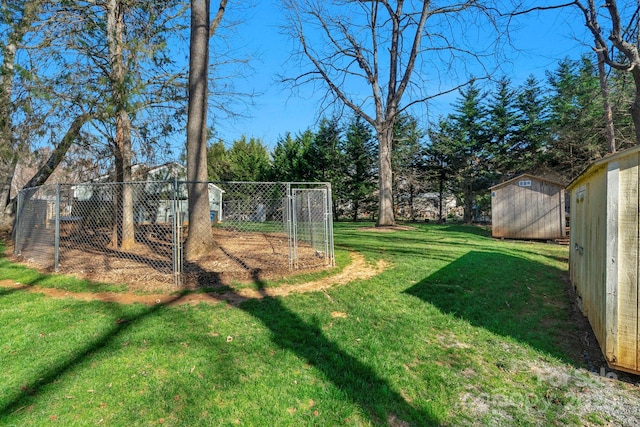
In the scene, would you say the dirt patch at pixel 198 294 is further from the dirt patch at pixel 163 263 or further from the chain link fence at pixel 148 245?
the chain link fence at pixel 148 245

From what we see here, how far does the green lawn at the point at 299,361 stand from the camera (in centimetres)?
225

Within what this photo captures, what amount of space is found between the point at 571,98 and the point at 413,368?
22.9 metres

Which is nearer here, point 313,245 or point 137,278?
point 137,278

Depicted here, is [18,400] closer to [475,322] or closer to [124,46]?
[475,322]

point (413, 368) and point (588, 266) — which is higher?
point (588, 266)

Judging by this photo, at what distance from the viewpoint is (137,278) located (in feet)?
18.1

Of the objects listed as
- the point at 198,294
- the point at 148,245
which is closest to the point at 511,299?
the point at 198,294

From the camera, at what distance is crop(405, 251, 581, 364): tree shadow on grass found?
360 centimetres

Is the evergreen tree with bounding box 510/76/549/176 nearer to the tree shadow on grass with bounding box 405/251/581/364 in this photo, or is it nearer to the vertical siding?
the tree shadow on grass with bounding box 405/251/581/364

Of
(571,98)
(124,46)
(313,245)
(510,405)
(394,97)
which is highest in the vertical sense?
(571,98)

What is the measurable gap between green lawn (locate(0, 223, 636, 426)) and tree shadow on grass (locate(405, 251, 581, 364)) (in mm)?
33

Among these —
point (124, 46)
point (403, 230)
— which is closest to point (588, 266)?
point (124, 46)

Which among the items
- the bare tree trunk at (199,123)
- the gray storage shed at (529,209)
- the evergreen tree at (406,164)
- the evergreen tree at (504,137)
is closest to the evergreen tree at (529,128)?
the evergreen tree at (504,137)

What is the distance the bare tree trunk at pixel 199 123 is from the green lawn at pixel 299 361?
2.04 metres
